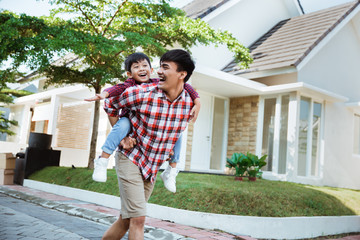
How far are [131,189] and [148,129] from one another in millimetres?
416

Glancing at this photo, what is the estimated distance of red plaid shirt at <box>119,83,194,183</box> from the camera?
240 centimetres

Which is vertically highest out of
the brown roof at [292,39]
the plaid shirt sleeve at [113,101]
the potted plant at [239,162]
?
the brown roof at [292,39]

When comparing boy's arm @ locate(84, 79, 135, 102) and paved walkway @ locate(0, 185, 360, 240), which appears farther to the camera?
paved walkway @ locate(0, 185, 360, 240)

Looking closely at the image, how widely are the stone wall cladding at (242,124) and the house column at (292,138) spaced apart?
1.11 m

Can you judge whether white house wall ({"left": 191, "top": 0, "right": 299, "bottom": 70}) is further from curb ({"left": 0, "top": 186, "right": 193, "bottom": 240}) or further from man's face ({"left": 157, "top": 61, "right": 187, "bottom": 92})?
man's face ({"left": 157, "top": 61, "right": 187, "bottom": 92})

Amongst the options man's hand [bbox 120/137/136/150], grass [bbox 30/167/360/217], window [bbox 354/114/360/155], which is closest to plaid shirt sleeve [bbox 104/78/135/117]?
man's hand [bbox 120/137/136/150]

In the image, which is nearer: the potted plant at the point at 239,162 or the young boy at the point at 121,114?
the young boy at the point at 121,114

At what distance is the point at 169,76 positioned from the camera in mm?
2422

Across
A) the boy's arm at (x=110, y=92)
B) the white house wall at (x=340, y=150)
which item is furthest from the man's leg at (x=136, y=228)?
the white house wall at (x=340, y=150)

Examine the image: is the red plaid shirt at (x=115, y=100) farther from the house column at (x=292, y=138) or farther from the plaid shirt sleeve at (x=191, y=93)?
the house column at (x=292, y=138)

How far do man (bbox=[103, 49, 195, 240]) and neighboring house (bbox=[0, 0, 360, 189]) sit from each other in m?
6.91

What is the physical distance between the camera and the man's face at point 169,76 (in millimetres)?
2418

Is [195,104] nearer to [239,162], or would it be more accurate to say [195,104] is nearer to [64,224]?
[64,224]

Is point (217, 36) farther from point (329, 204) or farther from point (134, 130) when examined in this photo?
point (134, 130)
